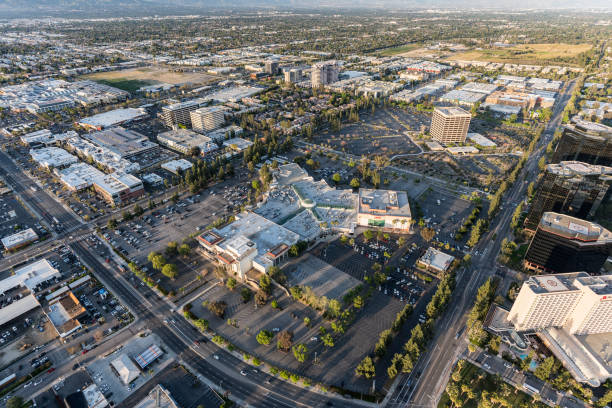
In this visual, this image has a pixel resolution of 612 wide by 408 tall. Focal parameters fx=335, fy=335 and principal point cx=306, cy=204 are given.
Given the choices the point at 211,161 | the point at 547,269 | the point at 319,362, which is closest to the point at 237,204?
the point at 211,161

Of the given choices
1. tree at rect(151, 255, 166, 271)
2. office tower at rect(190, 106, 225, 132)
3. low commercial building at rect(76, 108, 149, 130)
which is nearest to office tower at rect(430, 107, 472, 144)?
office tower at rect(190, 106, 225, 132)

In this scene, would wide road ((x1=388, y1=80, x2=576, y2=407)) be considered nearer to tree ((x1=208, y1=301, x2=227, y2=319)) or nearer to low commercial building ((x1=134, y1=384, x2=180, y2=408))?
low commercial building ((x1=134, y1=384, x2=180, y2=408))

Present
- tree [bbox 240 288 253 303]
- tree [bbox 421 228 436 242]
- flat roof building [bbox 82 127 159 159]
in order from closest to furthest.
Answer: tree [bbox 240 288 253 303]
tree [bbox 421 228 436 242]
flat roof building [bbox 82 127 159 159]

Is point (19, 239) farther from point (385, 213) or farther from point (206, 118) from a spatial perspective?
point (385, 213)

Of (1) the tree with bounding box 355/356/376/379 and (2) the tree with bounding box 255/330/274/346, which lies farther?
(2) the tree with bounding box 255/330/274/346

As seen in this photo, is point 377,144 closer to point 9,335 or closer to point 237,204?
point 237,204

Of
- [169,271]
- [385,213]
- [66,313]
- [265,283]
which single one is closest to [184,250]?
[169,271]
